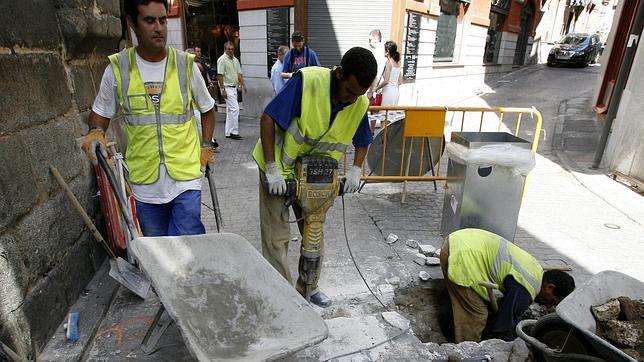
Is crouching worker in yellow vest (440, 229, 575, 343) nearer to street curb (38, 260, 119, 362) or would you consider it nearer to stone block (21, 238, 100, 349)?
street curb (38, 260, 119, 362)

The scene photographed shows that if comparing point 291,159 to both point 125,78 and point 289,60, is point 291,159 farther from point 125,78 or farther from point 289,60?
point 289,60

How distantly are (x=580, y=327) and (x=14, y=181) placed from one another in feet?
9.69

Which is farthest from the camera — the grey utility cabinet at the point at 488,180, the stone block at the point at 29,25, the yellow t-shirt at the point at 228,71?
the yellow t-shirt at the point at 228,71

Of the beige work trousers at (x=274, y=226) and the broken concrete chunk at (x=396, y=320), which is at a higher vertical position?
the beige work trousers at (x=274, y=226)

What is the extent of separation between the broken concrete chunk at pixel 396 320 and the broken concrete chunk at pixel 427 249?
4.42ft

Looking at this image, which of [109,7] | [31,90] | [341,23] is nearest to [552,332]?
[31,90]

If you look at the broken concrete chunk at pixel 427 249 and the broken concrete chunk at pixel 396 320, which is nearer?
the broken concrete chunk at pixel 396 320

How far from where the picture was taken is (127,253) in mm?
2865

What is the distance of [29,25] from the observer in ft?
7.56

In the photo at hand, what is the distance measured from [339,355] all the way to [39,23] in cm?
271

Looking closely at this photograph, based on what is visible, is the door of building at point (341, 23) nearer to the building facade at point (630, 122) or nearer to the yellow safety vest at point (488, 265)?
the building facade at point (630, 122)

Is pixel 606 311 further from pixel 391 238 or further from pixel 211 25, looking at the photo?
pixel 211 25

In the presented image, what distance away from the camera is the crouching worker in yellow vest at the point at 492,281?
2.94m

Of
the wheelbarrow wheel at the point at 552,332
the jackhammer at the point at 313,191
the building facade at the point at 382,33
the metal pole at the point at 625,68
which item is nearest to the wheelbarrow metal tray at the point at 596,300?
the wheelbarrow wheel at the point at 552,332
